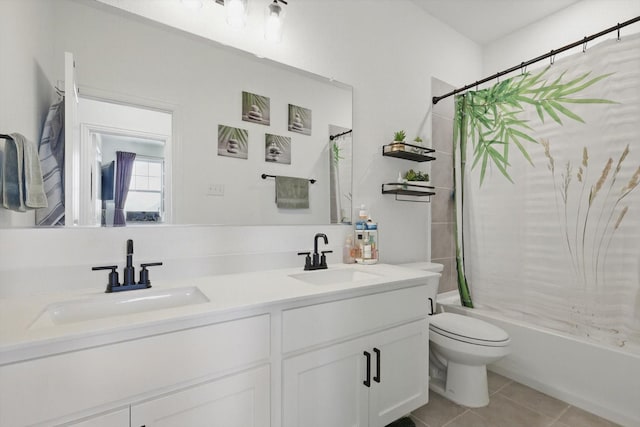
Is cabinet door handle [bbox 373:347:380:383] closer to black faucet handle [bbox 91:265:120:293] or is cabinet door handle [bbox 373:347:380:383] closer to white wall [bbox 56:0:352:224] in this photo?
white wall [bbox 56:0:352:224]

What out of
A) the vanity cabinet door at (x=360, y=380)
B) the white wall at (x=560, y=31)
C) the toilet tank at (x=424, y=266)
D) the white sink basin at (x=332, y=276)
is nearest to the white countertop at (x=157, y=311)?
the white sink basin at (x=332, y=276)

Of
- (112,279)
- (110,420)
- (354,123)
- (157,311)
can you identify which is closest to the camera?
(110,420)

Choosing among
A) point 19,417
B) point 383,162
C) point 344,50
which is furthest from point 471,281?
point 19,417

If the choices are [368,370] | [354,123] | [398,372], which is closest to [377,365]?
[368,370]

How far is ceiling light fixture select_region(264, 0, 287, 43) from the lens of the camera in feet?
5.00

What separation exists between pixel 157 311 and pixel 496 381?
84.5 inches

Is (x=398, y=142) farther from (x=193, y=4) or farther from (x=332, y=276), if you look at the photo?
(x=193, y=4)

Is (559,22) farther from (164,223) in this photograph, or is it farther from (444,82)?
(164,223)

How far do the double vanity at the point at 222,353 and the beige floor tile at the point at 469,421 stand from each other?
0.31m

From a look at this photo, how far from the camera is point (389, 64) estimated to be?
6.89ft

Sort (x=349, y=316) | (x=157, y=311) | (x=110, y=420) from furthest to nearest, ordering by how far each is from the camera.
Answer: (x=349, y=316)
(x=157, y=311)
(x=110, y=420)

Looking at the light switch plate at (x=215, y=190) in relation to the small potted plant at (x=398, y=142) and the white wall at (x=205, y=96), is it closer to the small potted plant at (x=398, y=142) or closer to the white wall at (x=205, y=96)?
the white wall at (x=205, y=96)

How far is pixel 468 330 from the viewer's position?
1.72 m

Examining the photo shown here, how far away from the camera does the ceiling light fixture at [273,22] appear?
5.00 feet
